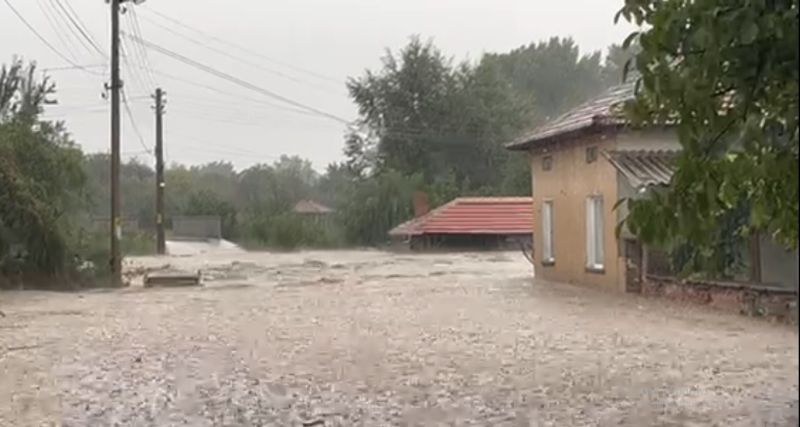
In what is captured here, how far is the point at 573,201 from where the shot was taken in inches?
927

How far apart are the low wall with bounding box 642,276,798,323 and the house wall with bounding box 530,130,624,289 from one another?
155 centimetres

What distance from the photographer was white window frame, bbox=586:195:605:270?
73.1 ft

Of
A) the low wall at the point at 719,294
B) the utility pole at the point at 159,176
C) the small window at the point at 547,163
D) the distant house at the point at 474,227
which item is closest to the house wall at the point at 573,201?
the small window at the point at 547,163

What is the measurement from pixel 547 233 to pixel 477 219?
20.3 m

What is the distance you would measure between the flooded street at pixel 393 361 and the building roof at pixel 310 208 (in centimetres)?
3301

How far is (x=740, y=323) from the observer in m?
14.9

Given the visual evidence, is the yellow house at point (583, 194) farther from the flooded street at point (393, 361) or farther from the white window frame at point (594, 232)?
the flooded street at point (393, 361)

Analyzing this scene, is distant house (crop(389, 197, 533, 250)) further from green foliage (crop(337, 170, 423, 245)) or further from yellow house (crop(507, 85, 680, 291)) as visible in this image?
yellow house (crop(507, 85, 680, 291))

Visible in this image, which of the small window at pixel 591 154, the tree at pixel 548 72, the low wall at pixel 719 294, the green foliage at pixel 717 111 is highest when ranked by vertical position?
the tree at pixel 548 72

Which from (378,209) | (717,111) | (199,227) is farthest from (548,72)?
(717,111)

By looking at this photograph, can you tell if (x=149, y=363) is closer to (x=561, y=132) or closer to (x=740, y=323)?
(x=740, y=323)

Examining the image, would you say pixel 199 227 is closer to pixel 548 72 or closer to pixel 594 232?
pixel 548 72

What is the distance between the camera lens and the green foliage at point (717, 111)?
8.70 ft

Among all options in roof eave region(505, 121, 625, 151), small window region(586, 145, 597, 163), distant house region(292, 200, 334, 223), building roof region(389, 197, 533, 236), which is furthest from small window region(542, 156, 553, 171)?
distant house region(292, 200, 334, 223)
